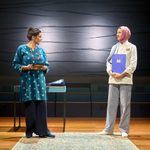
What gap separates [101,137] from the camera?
4.95 m

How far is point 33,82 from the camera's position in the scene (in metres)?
4.78

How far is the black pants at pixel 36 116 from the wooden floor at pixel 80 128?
0.94 feet

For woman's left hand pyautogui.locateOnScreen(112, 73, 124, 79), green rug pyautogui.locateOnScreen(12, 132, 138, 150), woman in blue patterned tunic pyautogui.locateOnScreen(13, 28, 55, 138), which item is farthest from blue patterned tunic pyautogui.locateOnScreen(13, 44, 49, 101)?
woman's left hand pyautogui.locateOnScreen(112, 73, 124, 79)

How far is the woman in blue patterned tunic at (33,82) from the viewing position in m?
4.77

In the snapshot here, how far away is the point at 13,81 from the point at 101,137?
3.09 metres

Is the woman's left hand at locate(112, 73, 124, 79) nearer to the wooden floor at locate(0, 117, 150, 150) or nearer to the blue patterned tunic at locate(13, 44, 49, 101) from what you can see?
the wooden floor at locate(0, 117, 150, 150)

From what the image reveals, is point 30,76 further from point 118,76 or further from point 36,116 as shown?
point 118,76

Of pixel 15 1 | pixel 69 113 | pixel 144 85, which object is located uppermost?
pixel 15 1

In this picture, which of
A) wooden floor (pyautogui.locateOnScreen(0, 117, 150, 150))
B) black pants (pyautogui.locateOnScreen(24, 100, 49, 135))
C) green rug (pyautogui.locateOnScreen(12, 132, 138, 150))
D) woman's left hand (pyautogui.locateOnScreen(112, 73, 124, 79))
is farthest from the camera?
woman's left hand (pyautogui.locateOnScreen(112, 73, 124, 79))

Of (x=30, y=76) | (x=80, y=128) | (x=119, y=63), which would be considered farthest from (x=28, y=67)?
(x=80, y=128)

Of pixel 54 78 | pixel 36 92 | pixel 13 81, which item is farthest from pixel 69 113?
pixel 36 92

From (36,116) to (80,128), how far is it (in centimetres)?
134

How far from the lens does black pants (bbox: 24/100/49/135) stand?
4.79 m

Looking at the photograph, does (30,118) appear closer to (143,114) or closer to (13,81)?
(13,81)
